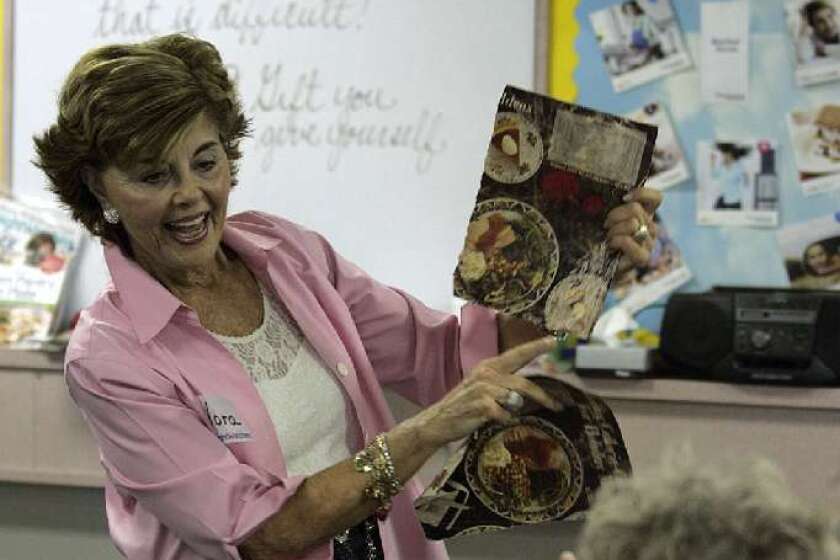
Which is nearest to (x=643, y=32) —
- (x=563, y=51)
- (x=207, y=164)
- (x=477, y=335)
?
(x=563, y=51)

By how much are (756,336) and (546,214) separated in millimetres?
1071

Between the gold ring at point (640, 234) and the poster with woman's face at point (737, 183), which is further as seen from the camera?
the poster with woman's face at point (737, 183)

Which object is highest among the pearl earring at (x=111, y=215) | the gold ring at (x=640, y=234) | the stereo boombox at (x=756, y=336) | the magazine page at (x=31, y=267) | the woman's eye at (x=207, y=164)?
the woman's eye at (x=207, y=164)

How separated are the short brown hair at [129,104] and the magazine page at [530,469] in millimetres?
571

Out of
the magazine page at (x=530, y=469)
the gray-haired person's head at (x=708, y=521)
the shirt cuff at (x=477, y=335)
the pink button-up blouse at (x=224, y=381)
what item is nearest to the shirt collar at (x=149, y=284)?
the pink button-up blouse at (x=224, y=381)

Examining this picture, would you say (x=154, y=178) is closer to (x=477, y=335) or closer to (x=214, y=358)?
(x=214, y=358)

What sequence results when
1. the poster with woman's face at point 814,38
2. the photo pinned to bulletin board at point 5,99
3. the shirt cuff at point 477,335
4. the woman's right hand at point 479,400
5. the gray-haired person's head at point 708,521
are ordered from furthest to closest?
the photo pinned to bulletin board at point 5,99, the poster with woman's face at point 814,38, the shirt cuff at point 477,335, the woman's right hand at point 479,400, the gray-haired person's head at point 708,521

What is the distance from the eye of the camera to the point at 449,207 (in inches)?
117

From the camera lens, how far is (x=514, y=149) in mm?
1657

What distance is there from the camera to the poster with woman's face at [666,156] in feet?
9.21

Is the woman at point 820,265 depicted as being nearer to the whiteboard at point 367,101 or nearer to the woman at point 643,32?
the woman at point 643,32

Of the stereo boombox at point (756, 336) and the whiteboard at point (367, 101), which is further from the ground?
the whiteboard at point (367, 101)

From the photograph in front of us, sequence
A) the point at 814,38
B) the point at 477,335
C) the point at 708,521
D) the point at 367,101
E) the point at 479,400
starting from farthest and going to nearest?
the point at 367,101 < the point at 814,38 < the point at 477,335 < the point at 479,400 < the point at 708,521

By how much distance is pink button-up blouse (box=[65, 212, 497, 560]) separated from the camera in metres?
1.62
